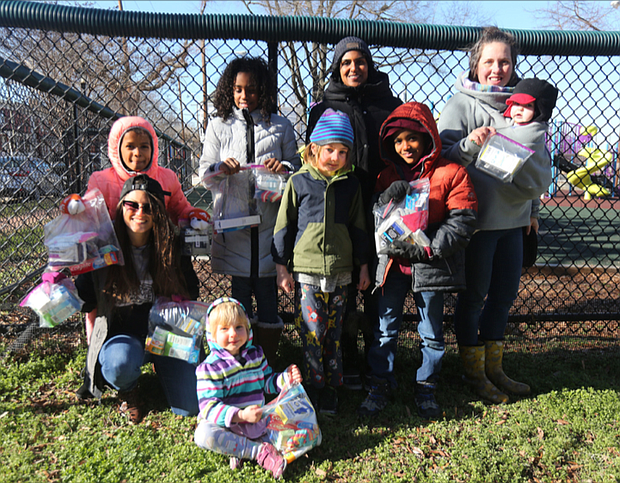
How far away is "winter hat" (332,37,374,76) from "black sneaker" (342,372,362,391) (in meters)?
1.95

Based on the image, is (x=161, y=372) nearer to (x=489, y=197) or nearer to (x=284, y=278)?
(x=284, y=278)

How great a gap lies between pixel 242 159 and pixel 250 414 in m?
1.50

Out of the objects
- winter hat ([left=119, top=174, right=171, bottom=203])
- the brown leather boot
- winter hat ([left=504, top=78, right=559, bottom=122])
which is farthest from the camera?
the brown leather boot

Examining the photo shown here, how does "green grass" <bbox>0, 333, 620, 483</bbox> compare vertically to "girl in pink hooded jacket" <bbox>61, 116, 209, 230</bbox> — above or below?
below

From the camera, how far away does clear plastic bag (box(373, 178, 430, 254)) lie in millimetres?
2488

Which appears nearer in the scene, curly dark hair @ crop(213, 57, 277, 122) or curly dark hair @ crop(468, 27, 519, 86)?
curly dark hair @ crop(468, 27, 519, 86)

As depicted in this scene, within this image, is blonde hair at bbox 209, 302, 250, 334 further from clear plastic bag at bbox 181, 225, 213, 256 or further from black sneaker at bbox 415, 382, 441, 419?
black sneaker at bbox 415, 382, 441, 419

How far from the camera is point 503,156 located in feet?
8.07

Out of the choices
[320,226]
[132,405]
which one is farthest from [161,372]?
[320,226]

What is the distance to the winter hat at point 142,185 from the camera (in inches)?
99.7

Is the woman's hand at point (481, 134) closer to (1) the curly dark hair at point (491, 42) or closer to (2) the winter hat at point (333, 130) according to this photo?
(1) the curly dark hair at point (491, 42)

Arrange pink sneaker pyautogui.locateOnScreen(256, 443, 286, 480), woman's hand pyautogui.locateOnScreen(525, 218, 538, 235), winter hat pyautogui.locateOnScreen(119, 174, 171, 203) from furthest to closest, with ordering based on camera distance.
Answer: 1. woman's hand pyautogui.locateOnScreen(525, 218, 538, 235)
2. winter hat pyautogui.locateOnScreen(119, 174, 171, 203)
3. pink sneaker pyautogui.locateOnScreen(256, 443, 286, 480)

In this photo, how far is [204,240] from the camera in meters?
2.68

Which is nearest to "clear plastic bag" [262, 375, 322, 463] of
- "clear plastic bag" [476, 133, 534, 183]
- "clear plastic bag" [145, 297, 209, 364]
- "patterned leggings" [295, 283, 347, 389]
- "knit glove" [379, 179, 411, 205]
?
"patterned leggings" [295, 283, 347, 389]
